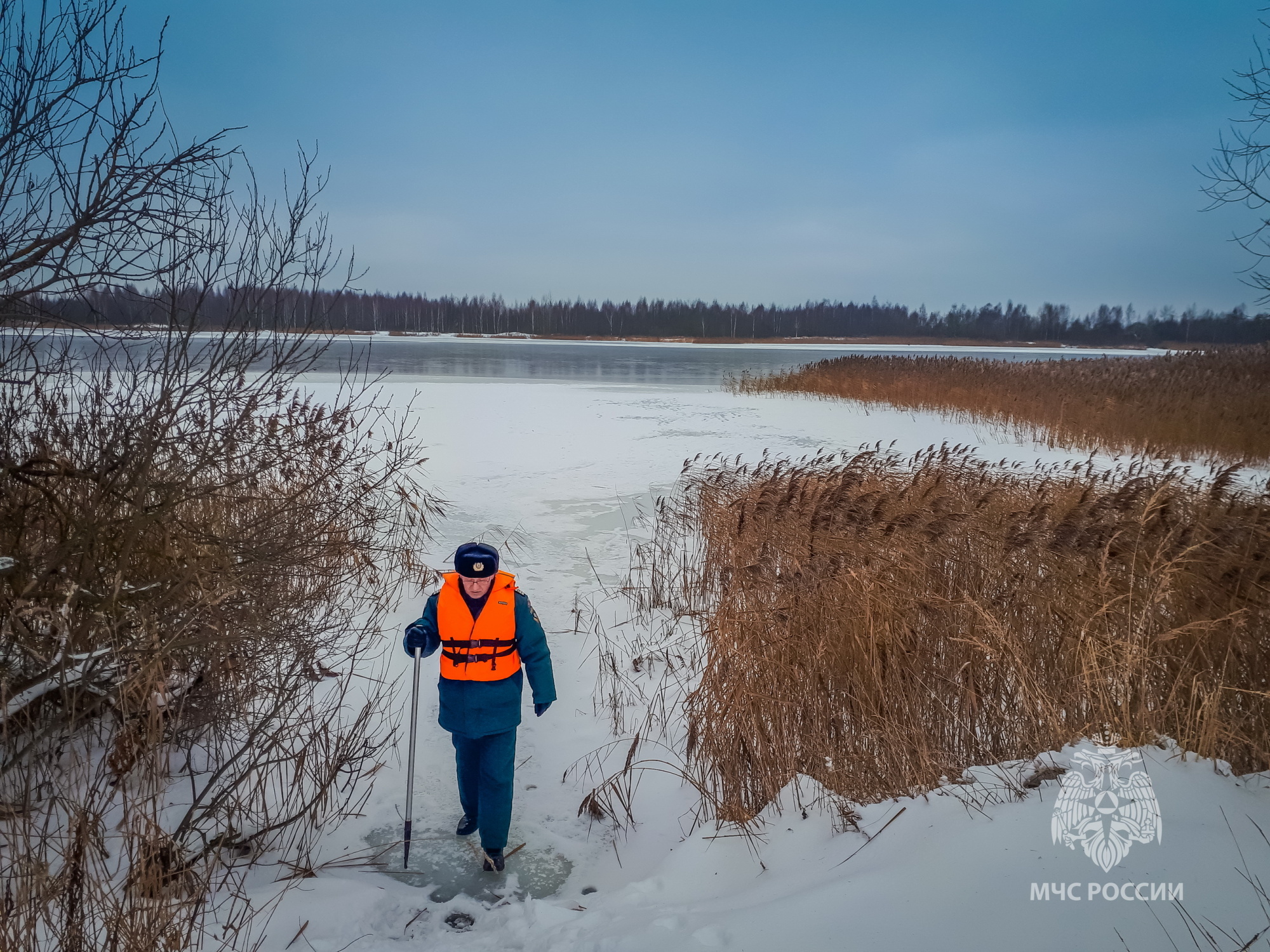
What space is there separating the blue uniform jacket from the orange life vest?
6 centimetres

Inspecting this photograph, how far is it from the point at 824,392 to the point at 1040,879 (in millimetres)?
19601

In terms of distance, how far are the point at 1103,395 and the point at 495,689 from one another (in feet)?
57.2

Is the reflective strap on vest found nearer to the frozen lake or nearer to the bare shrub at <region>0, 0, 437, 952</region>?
the bare shrub at <region>0, 0, 437, 952</region>

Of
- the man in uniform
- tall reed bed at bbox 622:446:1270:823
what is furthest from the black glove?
tall reed bed at bbox 622:446:1270:823

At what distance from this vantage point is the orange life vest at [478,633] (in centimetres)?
299

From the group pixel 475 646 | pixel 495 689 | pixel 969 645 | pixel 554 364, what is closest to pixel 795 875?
pixel 495 689

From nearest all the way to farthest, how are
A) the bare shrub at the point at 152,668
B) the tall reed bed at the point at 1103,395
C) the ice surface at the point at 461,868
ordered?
the bare shrub at the point at 152,668 → the ice surface at the point at 461,868 → the tall reed bed at the point at 1103,395

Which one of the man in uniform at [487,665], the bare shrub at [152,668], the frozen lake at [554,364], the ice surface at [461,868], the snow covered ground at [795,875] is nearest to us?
the snow covered ground at [795,875]

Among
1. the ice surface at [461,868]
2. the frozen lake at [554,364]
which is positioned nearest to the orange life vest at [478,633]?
the ice surface at [461,868]

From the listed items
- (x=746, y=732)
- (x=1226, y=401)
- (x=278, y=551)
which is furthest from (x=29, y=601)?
(x=1226, y=401)

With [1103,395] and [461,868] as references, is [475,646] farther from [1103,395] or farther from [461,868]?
[1103,395]

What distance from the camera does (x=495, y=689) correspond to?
119 inches

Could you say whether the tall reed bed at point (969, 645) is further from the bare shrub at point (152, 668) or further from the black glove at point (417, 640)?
the bare shrub at point (152, 668)

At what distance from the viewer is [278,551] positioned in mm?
3629
